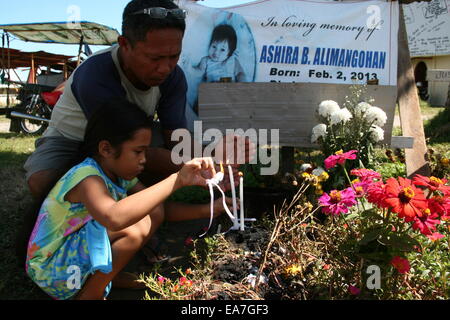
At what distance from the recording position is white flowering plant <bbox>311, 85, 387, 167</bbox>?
2.71m

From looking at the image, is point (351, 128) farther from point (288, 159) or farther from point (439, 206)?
point (439, 206)

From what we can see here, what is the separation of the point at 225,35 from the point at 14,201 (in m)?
2.36

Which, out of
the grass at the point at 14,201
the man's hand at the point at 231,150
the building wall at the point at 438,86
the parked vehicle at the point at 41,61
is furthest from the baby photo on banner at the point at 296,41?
the building wall at the point at 438,86

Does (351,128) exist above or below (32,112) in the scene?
below

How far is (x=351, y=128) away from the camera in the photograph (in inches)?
109

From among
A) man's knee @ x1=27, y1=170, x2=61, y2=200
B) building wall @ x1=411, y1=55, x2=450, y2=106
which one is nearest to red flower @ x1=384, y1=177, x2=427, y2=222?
man's knee @ x1=27, y1=170, x2=61, y2=200

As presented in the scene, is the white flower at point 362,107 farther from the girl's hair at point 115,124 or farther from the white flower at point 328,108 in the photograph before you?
the girl's hair at point 115,124

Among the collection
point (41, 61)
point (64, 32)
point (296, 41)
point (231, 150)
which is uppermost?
point (64, 32)

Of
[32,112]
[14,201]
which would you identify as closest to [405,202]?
[14,201]

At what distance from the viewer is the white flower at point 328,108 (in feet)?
9.07

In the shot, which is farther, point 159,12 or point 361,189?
point 159,12

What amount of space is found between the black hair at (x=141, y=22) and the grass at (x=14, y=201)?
4.26 feet

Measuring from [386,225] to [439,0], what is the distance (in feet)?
50.1
